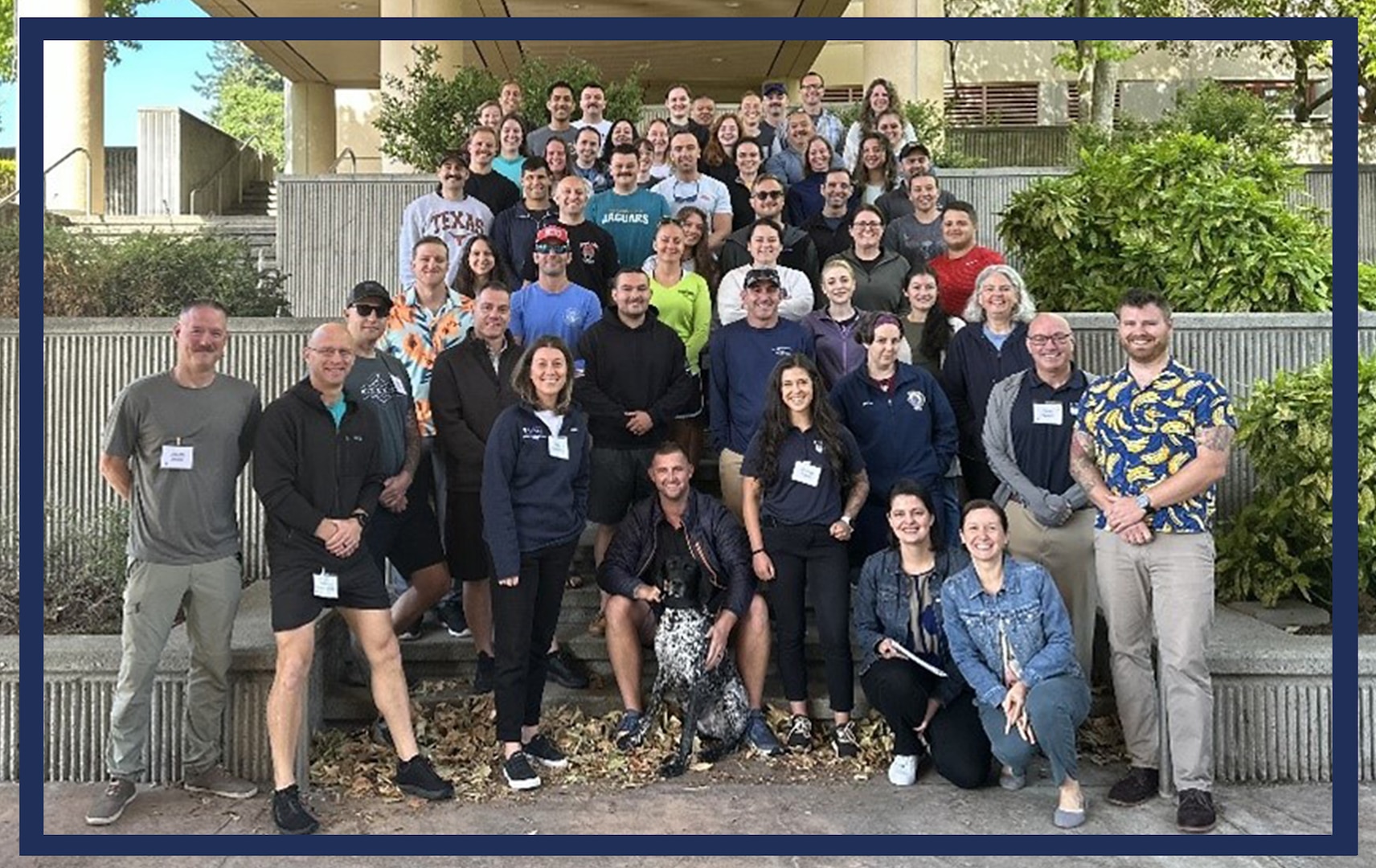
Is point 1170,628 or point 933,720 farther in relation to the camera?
point 933,720

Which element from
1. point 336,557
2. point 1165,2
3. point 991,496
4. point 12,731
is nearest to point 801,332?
point 991,496

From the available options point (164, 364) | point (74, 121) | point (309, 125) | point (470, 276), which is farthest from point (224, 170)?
point (470, 276)

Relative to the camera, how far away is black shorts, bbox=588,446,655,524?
631cm

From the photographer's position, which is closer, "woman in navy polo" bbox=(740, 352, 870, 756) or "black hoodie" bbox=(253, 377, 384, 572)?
"black hoodie" bbox=(253, 377, 384, 572)

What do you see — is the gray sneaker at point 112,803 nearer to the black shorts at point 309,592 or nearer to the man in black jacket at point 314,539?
the man in black jacket at point 314,539

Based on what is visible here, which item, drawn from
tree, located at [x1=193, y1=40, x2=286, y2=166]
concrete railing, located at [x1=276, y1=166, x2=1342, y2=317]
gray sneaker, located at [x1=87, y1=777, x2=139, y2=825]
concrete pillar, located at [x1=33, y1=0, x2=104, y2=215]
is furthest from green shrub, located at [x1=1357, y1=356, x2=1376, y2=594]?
tree, located at [x1=193, y1=40, x2=286, y2=166]

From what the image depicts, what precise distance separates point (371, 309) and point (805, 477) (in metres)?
1.85

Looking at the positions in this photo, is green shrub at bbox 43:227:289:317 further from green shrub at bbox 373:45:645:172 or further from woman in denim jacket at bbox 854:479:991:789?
woman in denim jacket at bbox 854:479:991:789

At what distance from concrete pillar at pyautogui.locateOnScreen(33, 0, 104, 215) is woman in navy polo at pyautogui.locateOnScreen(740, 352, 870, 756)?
14260mm

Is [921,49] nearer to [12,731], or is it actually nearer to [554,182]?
[554,182]

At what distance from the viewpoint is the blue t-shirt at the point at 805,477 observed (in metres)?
5.75

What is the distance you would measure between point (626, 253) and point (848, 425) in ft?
7.83

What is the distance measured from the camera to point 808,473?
225 inches

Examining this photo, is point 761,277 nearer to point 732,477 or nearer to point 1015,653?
point 732,477
